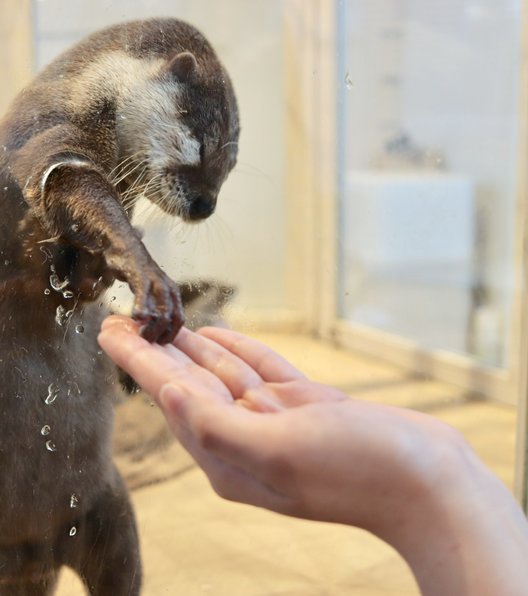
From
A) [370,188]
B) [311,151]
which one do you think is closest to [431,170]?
[370,188]

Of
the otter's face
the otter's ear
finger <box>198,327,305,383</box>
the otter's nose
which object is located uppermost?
the otter's ear

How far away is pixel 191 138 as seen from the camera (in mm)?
815

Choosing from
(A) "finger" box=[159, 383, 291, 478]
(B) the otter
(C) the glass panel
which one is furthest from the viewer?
(C) the glass panel

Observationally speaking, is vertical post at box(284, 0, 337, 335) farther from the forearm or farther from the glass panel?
the forearm

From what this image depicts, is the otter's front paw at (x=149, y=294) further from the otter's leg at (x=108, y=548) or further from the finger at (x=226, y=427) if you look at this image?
the otter's leg at (x=108, y=548)

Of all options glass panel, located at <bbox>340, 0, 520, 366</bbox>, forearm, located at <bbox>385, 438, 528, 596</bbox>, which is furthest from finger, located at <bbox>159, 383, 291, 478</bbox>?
glass panel, located at <bbox>340, 0, 520, 366</bbox>

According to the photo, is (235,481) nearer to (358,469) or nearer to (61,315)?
(358,469)

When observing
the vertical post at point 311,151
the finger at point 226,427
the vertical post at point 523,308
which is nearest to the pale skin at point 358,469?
the finger at point 226,427

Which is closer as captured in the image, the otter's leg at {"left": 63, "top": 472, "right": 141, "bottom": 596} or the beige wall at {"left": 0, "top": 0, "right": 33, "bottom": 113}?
the beige wall at {"left": 0, "top": 0, "right": 33, "bottom": 113}

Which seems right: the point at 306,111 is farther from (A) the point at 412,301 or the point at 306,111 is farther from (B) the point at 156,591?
(A) the point at 412,301

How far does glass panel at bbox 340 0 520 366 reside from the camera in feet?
3.42

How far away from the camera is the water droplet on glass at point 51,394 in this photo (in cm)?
83

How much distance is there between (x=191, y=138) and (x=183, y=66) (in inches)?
2.8

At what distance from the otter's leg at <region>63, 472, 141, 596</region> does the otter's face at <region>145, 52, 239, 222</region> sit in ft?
1.06
